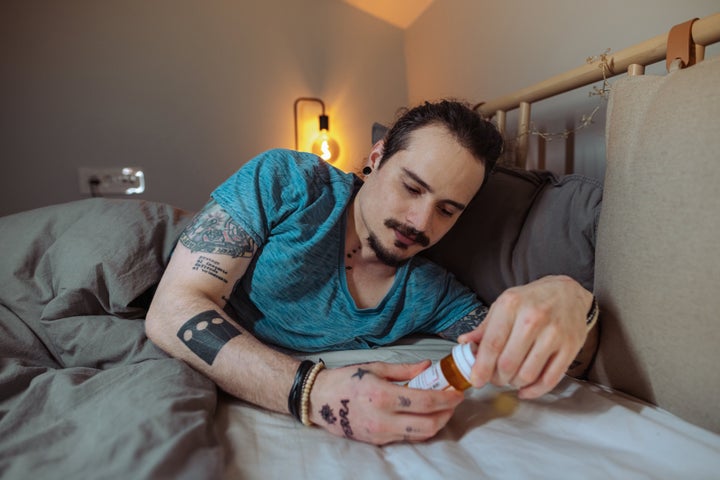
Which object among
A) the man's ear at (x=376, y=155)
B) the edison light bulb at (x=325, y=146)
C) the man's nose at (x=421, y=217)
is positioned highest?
the edison light bulb at (x=325, y=146)

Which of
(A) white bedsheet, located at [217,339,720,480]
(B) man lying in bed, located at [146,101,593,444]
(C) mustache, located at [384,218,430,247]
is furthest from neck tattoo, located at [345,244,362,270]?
(A) white bedsheet, located at [217,339,720,480]

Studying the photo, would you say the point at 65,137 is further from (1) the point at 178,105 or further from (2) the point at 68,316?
(2) the point at 68,316

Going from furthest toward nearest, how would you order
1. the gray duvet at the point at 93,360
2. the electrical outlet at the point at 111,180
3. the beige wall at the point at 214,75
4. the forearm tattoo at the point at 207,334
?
1. the electrical outlet at the point at 111,180
2. the beige wall at the point at 214,75
3. the forearm tattoo at the point at 207,334
4. the gray duvet at the point at 93,360

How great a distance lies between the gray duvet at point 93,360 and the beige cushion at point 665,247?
54 centimetres

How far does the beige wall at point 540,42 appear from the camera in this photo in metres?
1.02

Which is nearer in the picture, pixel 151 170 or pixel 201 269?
pixel 201 269

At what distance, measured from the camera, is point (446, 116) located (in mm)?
881

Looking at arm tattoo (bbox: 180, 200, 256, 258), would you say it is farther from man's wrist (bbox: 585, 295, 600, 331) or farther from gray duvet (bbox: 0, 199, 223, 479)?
man's wrist (bbox: 585, 295, 600, 331)

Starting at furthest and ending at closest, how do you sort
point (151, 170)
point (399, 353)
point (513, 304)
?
point (151, 170) → point (399, 353) → point (513, 304)

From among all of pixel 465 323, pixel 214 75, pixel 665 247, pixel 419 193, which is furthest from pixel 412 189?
pixel 214 75

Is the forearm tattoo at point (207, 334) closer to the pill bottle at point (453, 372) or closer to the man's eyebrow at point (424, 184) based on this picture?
the pill bottle at point (453, 372)

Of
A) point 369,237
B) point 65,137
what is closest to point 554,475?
point 369,237

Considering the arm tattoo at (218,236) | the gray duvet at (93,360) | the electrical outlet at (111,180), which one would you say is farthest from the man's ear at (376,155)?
the electrical outlet at (111,180)

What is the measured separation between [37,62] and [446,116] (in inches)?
64.2
